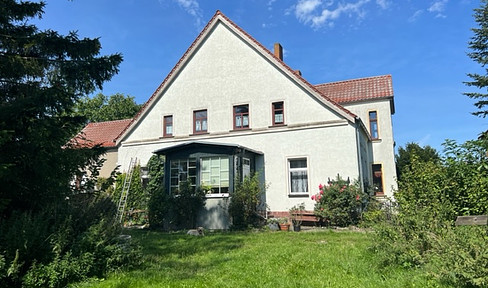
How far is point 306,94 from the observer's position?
1647cm

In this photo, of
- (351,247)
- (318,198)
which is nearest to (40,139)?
(351,247)

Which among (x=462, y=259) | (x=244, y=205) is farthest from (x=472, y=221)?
(x=244, y=205)

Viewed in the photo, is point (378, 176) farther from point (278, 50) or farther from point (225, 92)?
point (225, 92)

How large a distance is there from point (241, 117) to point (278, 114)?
6.64ft

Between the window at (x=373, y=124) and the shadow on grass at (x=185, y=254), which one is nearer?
the shadow on grass at (x=185, y=254)

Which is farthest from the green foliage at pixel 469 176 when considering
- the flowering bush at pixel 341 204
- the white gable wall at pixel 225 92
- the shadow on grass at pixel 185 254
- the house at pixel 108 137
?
the house at pixel 108 137

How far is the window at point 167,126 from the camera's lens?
19272mm

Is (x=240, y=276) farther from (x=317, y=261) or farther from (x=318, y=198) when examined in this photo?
(x=318, y=198)

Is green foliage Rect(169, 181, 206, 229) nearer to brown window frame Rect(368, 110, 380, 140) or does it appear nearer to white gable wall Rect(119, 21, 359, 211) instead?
white gable wall Rect(119, 21, 359, 211)

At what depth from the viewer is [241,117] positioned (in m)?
17.8

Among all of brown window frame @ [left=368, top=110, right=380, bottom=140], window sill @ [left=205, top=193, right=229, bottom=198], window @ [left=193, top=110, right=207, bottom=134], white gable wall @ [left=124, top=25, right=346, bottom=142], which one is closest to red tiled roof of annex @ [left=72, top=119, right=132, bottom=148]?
white gable wall @ [left=124, top=25, right=346, bottom=142]

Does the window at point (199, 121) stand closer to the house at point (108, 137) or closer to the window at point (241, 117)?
the window at point (241, 117)

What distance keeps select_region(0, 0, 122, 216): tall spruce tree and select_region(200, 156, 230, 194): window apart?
7.41 m

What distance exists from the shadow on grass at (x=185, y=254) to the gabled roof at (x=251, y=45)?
809 centimetres
